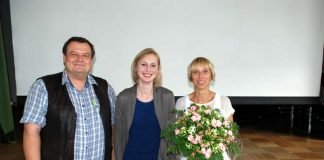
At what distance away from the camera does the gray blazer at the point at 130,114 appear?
1.97 meters

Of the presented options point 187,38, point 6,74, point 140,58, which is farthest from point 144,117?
point 6,74

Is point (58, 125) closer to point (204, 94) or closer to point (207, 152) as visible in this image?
point (207, 152)

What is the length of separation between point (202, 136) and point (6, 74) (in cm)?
381

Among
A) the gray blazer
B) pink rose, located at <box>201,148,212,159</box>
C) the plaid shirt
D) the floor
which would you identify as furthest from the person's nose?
the floor

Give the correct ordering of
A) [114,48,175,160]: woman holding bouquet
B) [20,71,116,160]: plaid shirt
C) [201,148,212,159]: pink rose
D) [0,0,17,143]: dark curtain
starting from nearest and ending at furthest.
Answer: [201,148,212,159]: pink rose → [20,71,116,160]: plaid shirt → [114,48,175,160]: woman holding bouquet → [0,0,17,143]: dark curtain

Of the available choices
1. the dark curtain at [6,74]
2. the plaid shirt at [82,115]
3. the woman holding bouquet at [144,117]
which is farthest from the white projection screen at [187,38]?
the plaid shirt at [82,115]

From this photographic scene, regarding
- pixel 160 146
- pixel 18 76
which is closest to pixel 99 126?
pixel 160 146

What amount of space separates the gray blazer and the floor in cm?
253

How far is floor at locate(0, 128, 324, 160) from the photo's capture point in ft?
13.5

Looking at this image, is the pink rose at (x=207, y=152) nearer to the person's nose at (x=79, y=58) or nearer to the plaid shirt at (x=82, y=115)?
the plaid shirt at (x=82, y=115)

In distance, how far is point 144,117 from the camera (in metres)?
1.97

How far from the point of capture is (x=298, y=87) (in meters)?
4.84

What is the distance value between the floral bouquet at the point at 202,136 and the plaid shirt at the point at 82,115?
52cm

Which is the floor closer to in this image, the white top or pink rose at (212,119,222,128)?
the white top
